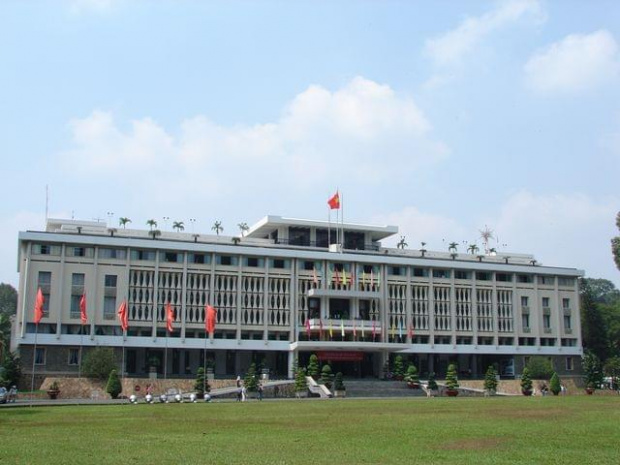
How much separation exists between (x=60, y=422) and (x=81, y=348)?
41773mm

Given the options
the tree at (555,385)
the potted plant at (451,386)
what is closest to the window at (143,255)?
the potted plant at (451,386)

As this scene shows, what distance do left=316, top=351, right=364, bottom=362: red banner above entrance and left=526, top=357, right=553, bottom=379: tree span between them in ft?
58.0

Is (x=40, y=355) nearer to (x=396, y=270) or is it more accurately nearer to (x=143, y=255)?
(x=143, y=255)

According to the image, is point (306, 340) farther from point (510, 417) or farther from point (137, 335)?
point (510, 417)

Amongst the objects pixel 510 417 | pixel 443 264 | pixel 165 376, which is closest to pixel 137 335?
pixel 165 376

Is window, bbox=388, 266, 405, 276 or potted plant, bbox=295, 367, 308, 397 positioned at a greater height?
window, bbox=388, 266, 405, 276

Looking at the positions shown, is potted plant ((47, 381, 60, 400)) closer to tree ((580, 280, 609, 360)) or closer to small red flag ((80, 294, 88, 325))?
small red flag ((80, 294, 88, 325))

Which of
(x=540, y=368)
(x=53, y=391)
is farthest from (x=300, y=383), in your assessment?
(x=540, y=368)

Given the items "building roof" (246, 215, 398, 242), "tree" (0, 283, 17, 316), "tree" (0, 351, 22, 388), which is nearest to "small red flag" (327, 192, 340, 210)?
"building roof" (246, 215, 398, 242)

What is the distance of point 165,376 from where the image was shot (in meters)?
72.1

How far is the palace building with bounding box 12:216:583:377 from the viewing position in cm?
7019

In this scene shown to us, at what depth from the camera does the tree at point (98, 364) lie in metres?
62.4

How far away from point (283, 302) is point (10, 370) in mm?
27557

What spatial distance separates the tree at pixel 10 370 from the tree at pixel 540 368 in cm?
4902
